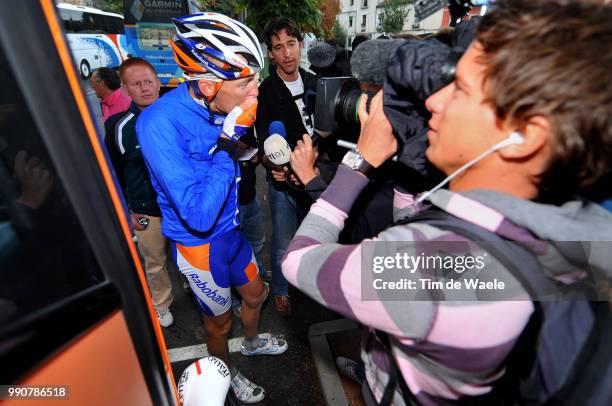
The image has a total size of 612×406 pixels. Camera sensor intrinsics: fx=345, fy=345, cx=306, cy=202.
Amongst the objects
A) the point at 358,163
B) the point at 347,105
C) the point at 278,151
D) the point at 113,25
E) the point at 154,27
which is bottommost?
the point at 278,151

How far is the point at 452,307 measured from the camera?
0.73 meters

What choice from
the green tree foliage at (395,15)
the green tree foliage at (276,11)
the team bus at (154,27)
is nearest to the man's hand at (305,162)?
the green tree foliage at (276,11)

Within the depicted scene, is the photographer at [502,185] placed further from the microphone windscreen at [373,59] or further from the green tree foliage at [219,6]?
the green tree foliage at [219,6]

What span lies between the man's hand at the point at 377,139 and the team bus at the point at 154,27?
374 inches

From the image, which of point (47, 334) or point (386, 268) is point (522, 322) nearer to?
point (386, 268)

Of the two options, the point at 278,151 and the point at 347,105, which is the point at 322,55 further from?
the point at 347,105

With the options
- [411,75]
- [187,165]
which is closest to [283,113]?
[187,165]

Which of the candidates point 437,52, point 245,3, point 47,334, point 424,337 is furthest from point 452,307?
point 245,3

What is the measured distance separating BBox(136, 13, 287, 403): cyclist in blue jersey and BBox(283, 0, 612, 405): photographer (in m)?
0.96

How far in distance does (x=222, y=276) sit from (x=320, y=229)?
1122mm

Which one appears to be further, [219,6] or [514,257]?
[219,6]

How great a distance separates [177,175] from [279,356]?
167 centimetres

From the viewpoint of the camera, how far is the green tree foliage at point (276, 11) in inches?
193

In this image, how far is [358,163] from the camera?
3.58ft
